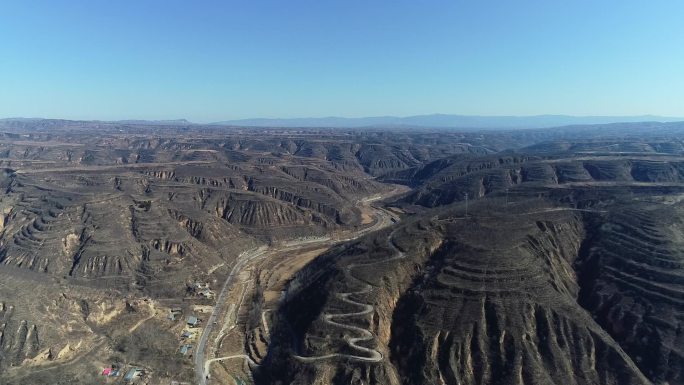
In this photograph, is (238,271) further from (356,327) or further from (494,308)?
(494,308)

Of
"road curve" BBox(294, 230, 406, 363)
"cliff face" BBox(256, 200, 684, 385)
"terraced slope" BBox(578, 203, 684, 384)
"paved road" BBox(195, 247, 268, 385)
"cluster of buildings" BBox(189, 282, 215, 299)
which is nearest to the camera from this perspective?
"cliff face" BBox(256, 200, 684, 385)

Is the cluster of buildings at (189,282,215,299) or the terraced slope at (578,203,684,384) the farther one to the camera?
the cluster of buildings at (189,282,215,299)

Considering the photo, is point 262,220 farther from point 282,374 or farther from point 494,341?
point 494,341

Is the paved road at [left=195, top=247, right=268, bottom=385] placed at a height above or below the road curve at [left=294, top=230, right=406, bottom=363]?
below

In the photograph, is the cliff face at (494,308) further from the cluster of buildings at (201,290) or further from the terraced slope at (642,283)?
the cluster of buildings at (201,290)

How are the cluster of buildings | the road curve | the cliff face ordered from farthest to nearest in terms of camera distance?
the cluster of buildings, the road curve, the cliff face

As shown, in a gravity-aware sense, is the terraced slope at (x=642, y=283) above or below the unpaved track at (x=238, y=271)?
above

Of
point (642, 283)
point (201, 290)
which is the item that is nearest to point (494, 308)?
point (642, 283)

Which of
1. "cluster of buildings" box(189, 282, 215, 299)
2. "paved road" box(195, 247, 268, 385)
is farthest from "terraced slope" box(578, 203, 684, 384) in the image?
"cluster of buildings" box(189, 282, 215, 299)

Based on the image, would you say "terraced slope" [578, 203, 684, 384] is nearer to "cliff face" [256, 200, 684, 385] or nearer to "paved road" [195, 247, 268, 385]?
"cliff face" [256, 200, 684, 385]

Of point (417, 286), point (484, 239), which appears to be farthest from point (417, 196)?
point (417, 286)

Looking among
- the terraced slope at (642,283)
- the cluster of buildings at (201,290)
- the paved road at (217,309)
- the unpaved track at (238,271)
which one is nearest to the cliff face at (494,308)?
the terraced slope at (642,283)
